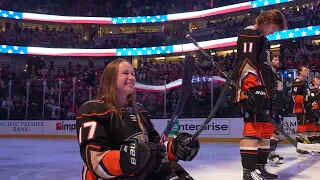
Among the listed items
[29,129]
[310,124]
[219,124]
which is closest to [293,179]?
[310,124]

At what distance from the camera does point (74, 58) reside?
990 inches

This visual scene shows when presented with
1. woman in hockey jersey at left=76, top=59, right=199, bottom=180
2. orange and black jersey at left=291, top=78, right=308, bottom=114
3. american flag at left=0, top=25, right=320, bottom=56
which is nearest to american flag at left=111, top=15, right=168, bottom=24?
american flag at left=0, top=25, right=320, bottom=56

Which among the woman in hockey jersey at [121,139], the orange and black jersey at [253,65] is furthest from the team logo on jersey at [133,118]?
the orange and black jersey at [253,65]

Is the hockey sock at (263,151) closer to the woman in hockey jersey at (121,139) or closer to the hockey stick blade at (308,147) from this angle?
the hockey stick blade at (308,147)

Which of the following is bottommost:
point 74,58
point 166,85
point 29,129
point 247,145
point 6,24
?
point 29,129

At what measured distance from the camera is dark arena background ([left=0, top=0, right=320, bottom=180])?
17.0ft

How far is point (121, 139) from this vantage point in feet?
5.29

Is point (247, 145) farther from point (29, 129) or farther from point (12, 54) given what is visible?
point (12, 54)

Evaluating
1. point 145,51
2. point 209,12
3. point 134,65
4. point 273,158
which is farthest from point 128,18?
point 273,158

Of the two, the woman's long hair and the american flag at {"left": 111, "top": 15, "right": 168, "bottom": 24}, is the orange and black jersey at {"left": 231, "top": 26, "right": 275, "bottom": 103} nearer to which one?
the woman's long hair

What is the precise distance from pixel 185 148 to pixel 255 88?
133cm

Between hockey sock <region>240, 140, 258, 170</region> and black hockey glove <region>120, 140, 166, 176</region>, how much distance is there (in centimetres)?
151

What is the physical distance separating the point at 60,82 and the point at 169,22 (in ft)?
55.3

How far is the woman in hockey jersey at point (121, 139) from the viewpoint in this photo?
4.55 feet
